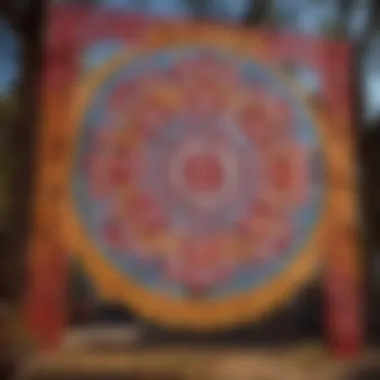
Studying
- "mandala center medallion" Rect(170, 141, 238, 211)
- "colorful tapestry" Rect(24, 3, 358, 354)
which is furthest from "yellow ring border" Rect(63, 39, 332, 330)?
"mandala center medallion" Rect(170, 141, 238, 211)

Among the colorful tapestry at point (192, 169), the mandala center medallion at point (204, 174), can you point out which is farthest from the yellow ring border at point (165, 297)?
the mandala center medallion at point (204, 174)

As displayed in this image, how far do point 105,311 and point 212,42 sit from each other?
15.5 inches

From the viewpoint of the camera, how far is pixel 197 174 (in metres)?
1.04

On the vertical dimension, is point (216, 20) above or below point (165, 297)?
above

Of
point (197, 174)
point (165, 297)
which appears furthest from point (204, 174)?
point (165, 297)

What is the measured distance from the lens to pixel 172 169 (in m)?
1.03

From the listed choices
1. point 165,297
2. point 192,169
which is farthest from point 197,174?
point 165,297

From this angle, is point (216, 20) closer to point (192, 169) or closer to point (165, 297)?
point (192, 169)

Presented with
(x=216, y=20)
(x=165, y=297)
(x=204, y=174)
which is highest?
(x=216, y=20)

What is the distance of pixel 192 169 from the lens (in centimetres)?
104

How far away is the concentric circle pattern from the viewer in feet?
3.32

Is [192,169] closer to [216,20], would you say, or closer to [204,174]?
[204,174]

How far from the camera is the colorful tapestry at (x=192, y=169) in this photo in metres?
1.00

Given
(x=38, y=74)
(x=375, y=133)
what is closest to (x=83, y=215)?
(x=38, y=74)
